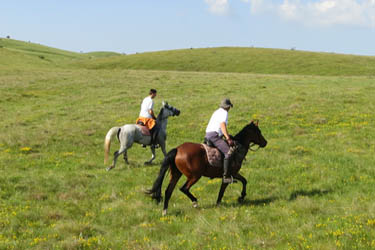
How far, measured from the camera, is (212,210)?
32.0 feet

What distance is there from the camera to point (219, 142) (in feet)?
33.2

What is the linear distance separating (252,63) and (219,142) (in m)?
82.3

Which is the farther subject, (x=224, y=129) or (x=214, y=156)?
(x=214, y=156)

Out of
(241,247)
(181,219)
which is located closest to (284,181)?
(181,219)

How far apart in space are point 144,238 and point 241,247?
217 cm

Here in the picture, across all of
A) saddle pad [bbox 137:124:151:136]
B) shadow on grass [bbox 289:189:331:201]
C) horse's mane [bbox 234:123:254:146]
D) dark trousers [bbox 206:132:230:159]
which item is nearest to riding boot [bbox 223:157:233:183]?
dark trousers [bbox 206:132:230:159]

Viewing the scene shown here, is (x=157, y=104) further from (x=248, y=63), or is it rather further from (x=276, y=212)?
(x=248, y=63)

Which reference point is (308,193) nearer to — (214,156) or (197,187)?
(214,156)

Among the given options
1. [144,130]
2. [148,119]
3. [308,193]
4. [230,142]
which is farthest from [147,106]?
[308,193]

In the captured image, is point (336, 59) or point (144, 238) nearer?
point (144, 238)

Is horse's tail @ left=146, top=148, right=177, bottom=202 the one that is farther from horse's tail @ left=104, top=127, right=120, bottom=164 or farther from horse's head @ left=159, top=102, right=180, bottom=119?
horse's head @ left=159, top=102, right=180, bottom=119

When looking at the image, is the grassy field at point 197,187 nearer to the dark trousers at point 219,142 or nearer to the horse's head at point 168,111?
the dark trousers at point 219,142

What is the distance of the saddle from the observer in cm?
994

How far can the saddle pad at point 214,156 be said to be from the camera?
9938mm
